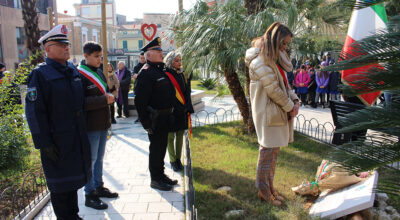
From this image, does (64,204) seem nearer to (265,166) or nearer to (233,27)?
(265,166)

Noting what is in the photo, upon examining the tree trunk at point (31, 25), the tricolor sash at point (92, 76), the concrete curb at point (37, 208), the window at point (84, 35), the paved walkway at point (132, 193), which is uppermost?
the window at point (84, 35)

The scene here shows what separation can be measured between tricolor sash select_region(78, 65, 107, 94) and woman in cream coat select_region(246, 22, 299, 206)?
1.72 metres

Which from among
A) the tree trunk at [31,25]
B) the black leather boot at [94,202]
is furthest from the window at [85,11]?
the black leather boot at [94,202]

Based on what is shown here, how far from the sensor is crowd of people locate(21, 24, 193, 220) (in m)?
2.91

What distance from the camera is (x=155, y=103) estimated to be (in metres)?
4.28

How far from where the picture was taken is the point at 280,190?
420 cm

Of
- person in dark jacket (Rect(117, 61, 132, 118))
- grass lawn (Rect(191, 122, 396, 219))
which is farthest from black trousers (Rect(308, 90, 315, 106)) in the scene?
person in dark jacket (Rect(117, 61, 132, 118))

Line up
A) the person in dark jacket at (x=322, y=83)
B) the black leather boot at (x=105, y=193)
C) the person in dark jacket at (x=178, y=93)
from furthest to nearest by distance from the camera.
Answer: the person in dark jacket at (x=322, y=83) < the person in dark jacket at (x=178, y=93) < the black leather boot at (x=105, y=193)

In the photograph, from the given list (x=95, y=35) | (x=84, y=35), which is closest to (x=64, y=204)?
(x=84, y=35)

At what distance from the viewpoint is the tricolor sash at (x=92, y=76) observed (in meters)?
3.66

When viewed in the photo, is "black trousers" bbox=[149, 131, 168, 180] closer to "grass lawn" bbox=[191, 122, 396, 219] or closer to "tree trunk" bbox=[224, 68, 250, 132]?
"grass lawn" bbox=[191, 122, 396, 219]

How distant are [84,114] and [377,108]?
2.64 m

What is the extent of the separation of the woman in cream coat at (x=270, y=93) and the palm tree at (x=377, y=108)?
1402mm

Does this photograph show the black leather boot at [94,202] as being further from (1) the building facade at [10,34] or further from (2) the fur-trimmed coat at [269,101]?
(1) the building facade at [10,34]
